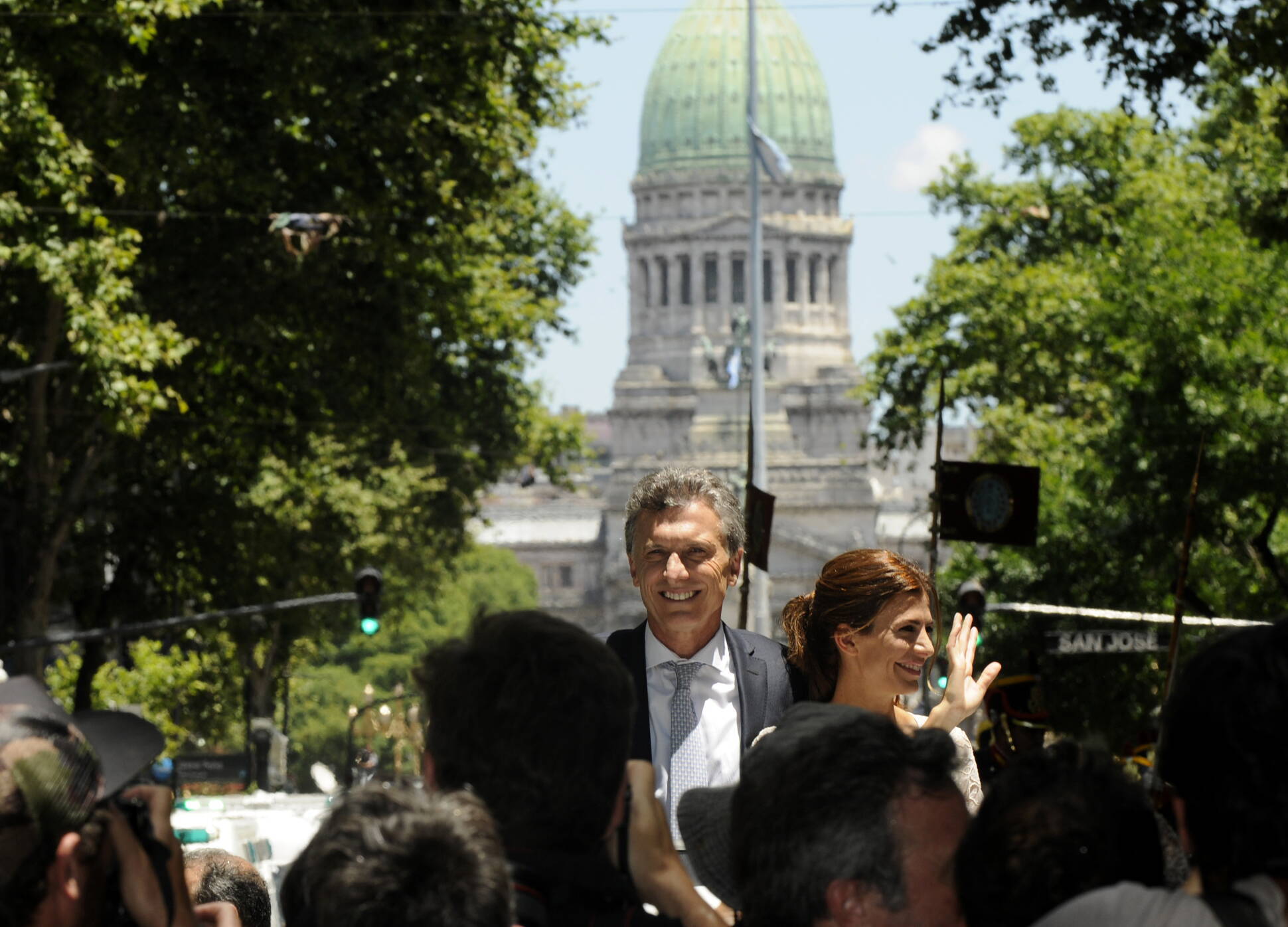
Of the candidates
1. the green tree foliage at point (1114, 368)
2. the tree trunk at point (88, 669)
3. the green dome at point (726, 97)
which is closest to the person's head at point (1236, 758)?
the green tree foliage at point (1114, 368)

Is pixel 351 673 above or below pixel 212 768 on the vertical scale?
below

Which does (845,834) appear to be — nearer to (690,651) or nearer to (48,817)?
(48,817)

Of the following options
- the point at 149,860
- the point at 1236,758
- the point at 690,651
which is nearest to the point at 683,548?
the point at 690,651

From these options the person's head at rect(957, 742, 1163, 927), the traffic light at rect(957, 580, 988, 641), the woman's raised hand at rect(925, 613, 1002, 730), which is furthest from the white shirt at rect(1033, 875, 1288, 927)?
the traffic light at rect(957, 580, 988, 641)

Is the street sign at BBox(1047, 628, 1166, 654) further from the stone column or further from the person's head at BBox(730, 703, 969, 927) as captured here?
the stone column

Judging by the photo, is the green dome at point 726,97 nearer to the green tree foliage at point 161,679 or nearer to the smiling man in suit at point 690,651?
the green tree foliage at point 161,679

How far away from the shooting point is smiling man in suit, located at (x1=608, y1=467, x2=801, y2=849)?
17.6 ft

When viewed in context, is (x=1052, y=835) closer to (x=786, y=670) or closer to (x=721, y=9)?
(x=786, y=670)

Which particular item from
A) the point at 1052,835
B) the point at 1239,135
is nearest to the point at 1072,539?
the point at 1239,135

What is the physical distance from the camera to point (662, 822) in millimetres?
3846

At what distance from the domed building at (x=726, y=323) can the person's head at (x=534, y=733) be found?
402 feet

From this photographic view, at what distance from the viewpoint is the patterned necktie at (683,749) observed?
5305 mm

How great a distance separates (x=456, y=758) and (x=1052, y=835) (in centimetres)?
94

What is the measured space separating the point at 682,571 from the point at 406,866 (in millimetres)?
2298
